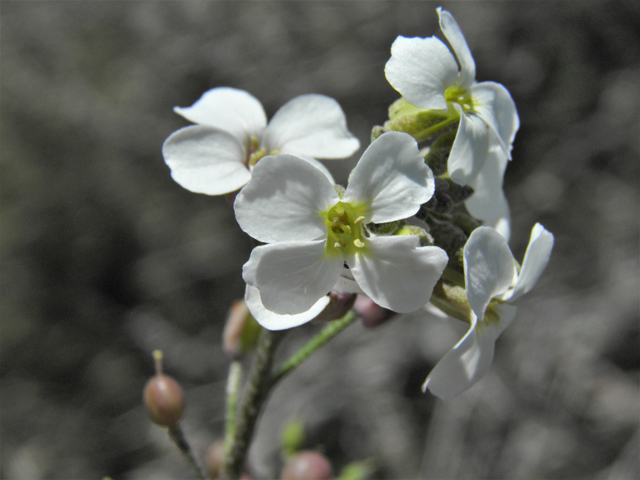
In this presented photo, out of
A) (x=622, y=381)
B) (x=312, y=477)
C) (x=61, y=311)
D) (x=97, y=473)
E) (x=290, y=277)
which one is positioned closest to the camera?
(x=290, y=277)

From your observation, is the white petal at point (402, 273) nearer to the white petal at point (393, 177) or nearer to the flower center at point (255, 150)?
the white petal at point (393, 177)

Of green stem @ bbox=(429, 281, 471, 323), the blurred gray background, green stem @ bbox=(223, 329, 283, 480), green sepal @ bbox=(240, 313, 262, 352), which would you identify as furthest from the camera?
the blurred gray background

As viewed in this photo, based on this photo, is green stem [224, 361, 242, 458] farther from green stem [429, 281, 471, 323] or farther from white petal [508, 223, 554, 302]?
white petal [508, 223, 554, 302]

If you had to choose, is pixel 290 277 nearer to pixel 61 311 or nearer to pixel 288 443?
pixel 288 443

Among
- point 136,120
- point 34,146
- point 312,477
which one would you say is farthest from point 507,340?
point 34,146

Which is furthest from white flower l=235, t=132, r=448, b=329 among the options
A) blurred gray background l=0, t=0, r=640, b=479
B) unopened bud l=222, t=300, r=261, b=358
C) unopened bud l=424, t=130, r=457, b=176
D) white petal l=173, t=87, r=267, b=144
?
blurred gray background l=0, t=0, r=640, b=479

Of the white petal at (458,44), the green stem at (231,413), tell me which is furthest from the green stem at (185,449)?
the white petal at (458,44)
